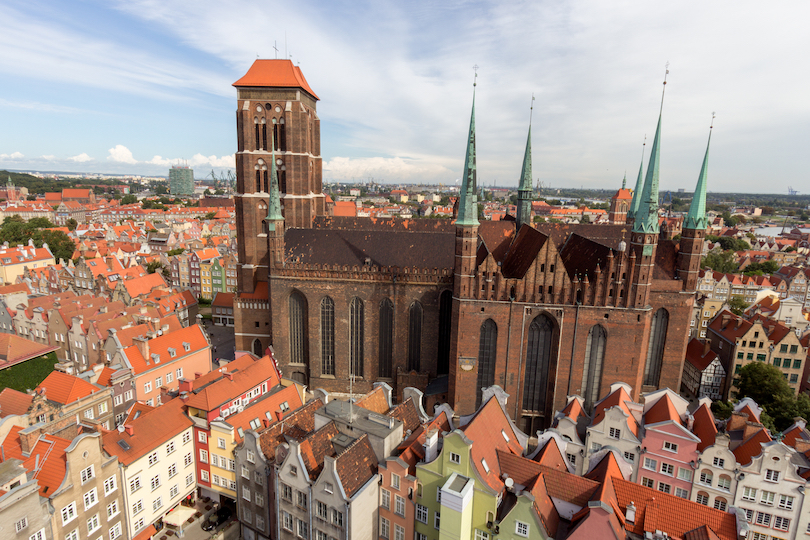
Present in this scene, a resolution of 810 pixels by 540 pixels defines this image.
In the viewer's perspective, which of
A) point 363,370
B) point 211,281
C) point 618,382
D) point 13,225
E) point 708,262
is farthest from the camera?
point 13,225

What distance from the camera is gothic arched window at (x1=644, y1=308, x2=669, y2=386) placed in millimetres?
43000

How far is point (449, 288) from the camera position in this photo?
4384 centimetres

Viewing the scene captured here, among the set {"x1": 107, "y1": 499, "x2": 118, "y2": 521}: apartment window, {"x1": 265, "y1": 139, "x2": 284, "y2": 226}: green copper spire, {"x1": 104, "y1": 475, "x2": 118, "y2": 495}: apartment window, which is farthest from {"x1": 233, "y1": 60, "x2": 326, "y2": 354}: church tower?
{"x1": 107, "y1": 499, "x2": 118, "y2": 521}: apartment window

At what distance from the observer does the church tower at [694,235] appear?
134ft

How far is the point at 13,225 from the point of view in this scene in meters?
125

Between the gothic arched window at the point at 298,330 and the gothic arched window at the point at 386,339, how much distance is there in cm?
864

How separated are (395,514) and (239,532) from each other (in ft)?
45.9

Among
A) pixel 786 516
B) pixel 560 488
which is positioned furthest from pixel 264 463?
pixel 786 516

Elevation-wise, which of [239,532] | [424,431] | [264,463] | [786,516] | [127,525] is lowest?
[239,532]

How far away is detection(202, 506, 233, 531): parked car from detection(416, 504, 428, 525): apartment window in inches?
672

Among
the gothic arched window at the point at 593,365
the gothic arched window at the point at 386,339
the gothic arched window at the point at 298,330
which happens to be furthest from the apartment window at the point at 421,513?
the gothic arched window at the point at 298,330

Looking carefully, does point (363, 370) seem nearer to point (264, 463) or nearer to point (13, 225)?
point (264, 463)

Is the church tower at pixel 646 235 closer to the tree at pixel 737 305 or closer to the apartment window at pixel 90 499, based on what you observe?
the apartment window at pixel 90 499

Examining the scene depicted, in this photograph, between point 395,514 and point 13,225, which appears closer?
point 395,514
